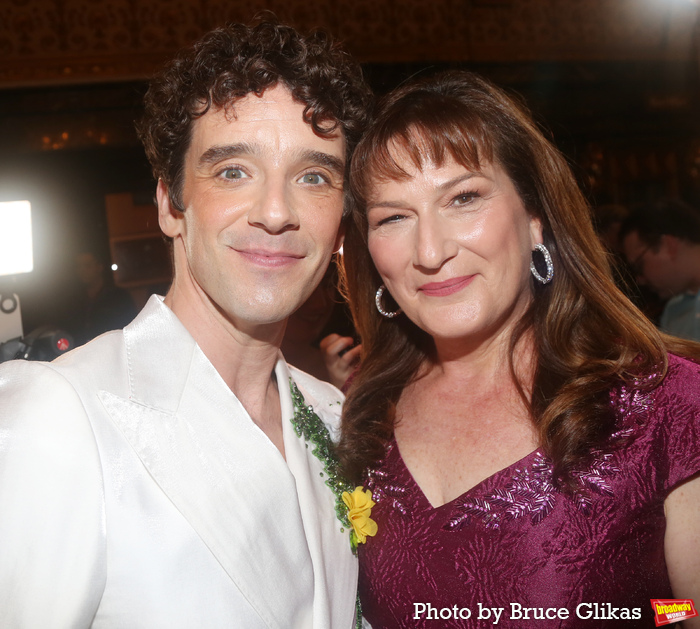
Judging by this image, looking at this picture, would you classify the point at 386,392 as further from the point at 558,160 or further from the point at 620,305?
the point at 558,160

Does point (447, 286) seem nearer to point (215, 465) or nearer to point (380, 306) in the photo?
point (380, 306)

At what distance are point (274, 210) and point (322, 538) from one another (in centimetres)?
84

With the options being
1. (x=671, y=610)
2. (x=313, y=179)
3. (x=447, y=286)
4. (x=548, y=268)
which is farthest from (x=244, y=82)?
(x=671, y=610)

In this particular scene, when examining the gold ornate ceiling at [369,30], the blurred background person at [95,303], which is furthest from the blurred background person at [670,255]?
the blurred background person at [95,303]

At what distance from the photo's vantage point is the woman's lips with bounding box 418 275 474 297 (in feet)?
5.42

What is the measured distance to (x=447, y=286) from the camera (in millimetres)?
1668

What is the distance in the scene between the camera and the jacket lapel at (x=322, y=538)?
1502 mm

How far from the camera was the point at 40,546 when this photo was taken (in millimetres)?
1146

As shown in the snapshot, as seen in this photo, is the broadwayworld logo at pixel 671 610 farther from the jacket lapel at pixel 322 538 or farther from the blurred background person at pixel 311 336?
the blurred background person at pixel 311 336

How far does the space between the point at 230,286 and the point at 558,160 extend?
102 cm

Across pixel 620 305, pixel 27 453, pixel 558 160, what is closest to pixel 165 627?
pixel 27 453

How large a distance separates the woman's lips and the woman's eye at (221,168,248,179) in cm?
57

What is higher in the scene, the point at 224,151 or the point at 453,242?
the point at 224,151

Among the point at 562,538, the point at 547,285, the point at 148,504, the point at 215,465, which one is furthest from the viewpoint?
the point at 547,285
